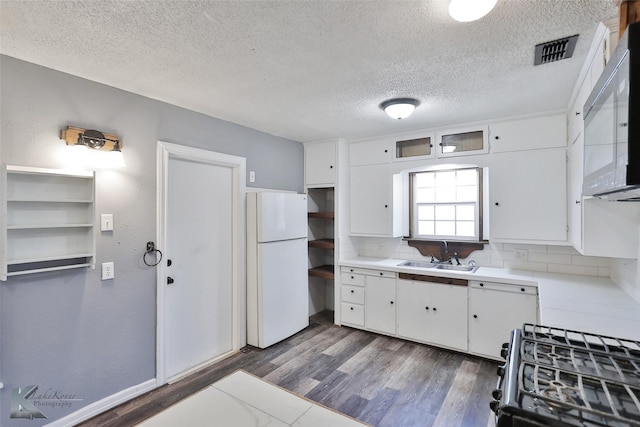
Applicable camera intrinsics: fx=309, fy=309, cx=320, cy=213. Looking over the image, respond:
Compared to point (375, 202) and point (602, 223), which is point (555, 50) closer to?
point (602, 223)

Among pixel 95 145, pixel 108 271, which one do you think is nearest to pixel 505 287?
pixel 108 271

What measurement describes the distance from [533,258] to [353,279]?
6.56ft

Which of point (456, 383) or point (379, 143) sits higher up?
point (379, 143)

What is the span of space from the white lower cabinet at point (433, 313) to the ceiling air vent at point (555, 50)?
2.15 m

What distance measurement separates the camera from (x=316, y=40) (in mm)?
1758

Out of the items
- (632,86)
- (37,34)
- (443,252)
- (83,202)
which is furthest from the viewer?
(443,252)

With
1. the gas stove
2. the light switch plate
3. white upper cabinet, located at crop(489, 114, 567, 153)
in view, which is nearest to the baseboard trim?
the light switch plate

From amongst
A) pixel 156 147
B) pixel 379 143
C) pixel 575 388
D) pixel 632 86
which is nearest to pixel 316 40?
pixel 632 86

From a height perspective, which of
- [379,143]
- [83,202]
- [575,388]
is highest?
[379,143]

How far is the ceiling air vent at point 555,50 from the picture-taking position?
69.8 inches

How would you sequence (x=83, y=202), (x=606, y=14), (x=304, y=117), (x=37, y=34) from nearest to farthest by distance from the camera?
1. (x=606, y=14)
2. (x=37, y=34)
3. (x=83, y=202)
4. (x=304, y=117)

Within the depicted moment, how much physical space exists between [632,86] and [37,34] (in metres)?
2.62

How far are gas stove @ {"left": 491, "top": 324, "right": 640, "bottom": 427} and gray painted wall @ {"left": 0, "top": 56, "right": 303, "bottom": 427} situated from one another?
2.56 m

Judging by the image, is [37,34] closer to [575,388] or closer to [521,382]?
A: [521,382]
